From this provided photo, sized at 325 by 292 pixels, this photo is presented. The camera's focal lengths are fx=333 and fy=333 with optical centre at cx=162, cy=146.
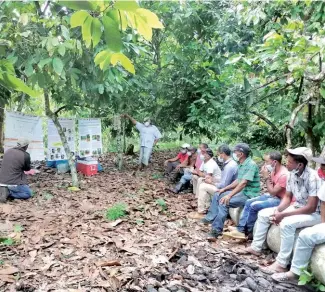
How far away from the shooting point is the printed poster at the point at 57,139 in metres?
8.23

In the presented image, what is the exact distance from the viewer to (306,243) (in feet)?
11.4

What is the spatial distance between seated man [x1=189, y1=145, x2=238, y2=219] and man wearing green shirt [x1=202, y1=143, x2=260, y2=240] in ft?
0.79

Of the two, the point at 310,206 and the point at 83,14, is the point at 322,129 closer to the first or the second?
the point at 310,206

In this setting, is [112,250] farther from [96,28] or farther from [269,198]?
[96,28]

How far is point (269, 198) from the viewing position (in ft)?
15.6

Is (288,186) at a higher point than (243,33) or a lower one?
lower

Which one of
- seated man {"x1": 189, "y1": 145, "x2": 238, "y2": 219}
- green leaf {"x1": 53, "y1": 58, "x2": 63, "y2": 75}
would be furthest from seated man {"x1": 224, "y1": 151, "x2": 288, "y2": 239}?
green leaf {"x1": 53, "y1": 58, "x2": 63, "y2": 75}

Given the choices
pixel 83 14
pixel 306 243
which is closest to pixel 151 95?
pixel 306 243

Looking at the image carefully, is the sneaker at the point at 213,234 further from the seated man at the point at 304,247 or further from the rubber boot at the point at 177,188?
the rubber boot at the point at 177,188

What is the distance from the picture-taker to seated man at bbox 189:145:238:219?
17.8ft

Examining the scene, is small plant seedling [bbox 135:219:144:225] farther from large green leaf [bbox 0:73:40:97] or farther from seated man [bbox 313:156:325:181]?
large green leaf [bbox 0:73:40:97]

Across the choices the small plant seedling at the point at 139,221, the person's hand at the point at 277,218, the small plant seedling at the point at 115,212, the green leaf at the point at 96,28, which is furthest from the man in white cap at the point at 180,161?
the green leaf at the point at 96,28

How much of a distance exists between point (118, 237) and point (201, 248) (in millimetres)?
1133

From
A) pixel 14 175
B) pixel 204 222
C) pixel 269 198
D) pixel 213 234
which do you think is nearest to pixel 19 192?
pixel 14 175
